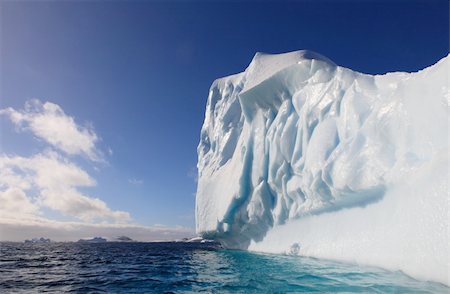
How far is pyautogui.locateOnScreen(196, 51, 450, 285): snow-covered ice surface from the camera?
6.83 metres

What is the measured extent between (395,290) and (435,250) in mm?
1172

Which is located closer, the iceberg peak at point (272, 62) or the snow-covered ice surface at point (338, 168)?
the snow-covered ice surface at point (338, 168)

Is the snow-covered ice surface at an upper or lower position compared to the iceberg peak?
lower

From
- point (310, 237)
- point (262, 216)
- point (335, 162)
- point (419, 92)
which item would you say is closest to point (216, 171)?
point (262, 216)

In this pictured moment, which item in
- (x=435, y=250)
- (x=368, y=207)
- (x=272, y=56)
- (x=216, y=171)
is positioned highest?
(x=272, y=56)

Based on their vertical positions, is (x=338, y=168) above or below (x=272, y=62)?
below

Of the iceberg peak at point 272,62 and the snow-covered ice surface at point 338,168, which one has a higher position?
the iceberg peak at point 272,62

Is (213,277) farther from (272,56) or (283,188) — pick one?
(272,56)

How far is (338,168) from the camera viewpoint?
9.78 metres

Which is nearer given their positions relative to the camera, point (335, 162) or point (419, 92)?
point (419, 92)

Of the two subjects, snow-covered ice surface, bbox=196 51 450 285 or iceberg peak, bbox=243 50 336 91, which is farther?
iceberg peak, bbox=243 50 336 91

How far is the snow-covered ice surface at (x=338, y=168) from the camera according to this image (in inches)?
269

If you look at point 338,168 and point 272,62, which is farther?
point 272,62

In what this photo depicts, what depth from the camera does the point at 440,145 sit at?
6.81m
